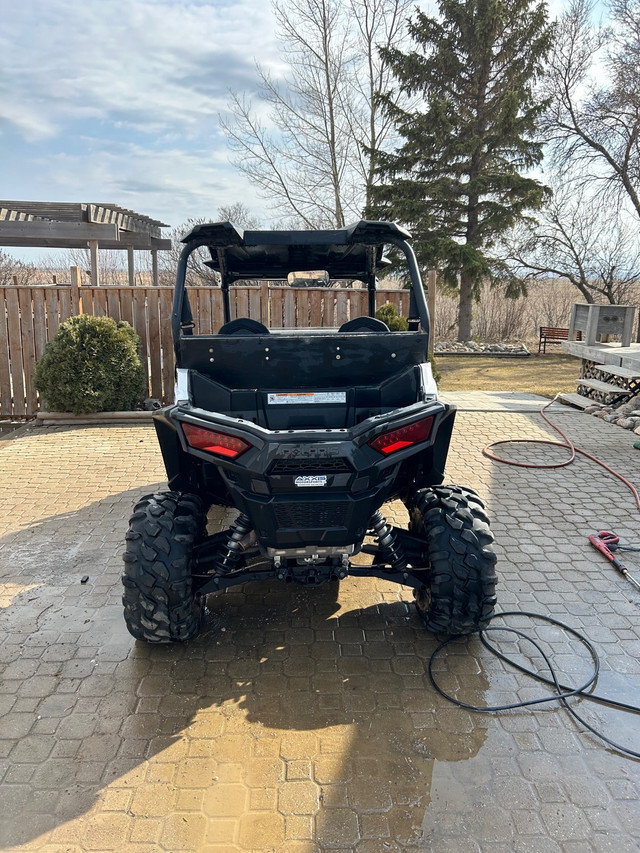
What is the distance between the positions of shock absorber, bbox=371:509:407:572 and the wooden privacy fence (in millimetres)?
6599

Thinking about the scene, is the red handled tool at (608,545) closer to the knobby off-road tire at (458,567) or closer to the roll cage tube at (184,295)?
the knobby off-road tire at (458,567)

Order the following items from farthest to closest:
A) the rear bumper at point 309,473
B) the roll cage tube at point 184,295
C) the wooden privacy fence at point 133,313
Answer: the wooden privacy fence at point 133,313, the roll cage tube at point 184,295, the rear bumper at point 309,473

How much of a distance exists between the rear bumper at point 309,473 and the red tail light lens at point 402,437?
24 millimetres

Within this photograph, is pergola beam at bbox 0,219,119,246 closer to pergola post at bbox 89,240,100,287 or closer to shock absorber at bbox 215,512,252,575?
pergola post at bbox 89,240,100,287

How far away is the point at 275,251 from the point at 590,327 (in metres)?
8.74

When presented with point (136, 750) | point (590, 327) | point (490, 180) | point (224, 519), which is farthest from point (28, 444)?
point (490, 180)

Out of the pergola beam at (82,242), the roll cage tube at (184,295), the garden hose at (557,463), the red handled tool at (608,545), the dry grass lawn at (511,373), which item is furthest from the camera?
the dry grass lawn at (511,373)

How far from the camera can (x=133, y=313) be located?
925cm

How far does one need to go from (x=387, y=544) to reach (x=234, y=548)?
800 millimetres

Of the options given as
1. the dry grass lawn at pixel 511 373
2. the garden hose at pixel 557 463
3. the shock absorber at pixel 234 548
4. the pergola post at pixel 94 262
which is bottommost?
the garden hose at pixel 557 463

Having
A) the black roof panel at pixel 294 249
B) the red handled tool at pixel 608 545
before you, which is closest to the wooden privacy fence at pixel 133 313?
the black roof panel at pixel 294 249

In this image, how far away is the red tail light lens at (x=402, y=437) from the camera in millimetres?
2742

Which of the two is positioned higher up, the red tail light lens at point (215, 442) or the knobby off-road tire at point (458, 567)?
the red tail light lens at point (215, 442)

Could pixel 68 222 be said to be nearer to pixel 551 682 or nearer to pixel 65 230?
pixel 65 230
